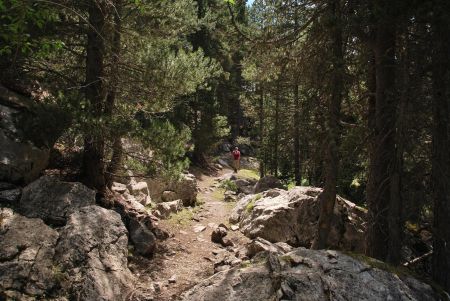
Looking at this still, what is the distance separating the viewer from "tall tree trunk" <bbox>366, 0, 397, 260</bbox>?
7.81 metres

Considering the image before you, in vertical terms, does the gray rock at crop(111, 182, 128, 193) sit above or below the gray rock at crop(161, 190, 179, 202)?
above

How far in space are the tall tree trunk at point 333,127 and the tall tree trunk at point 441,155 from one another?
174 cm

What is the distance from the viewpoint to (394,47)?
8016mm

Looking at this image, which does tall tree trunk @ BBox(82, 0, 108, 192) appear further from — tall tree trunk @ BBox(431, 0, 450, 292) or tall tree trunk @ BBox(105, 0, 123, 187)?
tall tree trunk @ BBox(431, 0, 450, 292)

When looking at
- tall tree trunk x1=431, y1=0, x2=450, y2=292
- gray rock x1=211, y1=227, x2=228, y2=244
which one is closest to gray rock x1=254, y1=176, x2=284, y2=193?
gray rock x1=211, y1=227, x2=228, y2=244

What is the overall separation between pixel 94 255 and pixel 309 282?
380 cm

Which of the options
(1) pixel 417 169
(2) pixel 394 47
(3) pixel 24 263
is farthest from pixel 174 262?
(2) pixel 394 47

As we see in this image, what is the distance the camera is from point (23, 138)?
854 centimetres

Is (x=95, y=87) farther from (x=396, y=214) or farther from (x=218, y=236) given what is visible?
(x=396, y=214)

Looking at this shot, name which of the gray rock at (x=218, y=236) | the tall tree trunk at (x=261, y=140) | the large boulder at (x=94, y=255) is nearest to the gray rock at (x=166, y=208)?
the gray rock at (x=218, y=236)

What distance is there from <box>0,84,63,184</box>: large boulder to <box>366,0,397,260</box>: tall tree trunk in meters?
6.52

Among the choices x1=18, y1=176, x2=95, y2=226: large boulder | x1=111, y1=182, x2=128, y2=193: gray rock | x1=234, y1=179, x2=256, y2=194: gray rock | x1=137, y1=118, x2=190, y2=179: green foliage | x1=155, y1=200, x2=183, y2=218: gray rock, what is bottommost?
x1=234, y1=179, x2=256, y2=194: gray rock

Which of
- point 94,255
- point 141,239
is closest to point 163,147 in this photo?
point 141,239

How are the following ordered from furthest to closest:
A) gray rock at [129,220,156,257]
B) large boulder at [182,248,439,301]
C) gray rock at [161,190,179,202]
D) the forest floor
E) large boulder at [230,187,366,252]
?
1. gray rock at [161,190,179,202]
2. large boulder at [230,187,366,252]
3. gray rock at [129,220,156,257]
4. the forest floor
5. large boulder at [182,248,439,301]
